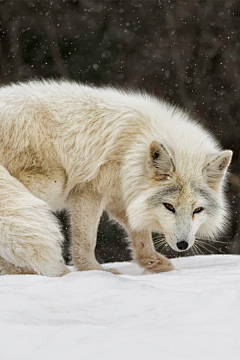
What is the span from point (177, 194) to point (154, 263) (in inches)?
29.2

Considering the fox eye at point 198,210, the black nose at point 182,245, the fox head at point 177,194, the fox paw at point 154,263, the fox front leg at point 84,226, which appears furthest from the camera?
the fox paw at point 154,263

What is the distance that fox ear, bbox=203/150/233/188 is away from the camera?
3834 millimetres

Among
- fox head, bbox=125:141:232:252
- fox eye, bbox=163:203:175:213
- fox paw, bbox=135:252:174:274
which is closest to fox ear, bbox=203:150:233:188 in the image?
fox head, bbox=125:141:232:252

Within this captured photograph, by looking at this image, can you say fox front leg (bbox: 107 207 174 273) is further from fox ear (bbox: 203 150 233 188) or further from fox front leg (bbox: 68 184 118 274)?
fox ear (bbox: 203 150 233 188)

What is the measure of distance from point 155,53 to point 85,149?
22.2 ft

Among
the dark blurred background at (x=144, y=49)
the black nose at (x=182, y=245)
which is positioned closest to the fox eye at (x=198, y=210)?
the black nose at (x=182, y=245)

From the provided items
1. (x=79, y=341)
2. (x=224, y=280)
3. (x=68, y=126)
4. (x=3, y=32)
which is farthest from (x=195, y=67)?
(x=79, y=341)

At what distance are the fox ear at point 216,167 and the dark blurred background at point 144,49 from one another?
533 centimetres

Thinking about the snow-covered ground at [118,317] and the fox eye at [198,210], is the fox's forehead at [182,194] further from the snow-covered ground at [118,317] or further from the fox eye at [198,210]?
the snow-covered ground at [118,317]

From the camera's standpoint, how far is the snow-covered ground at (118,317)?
169 cm

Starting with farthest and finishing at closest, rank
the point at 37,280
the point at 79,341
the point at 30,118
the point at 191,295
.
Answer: the point at 30,118, the point at 37,280, the point at 191,295, the point at 79,341

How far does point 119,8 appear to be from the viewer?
1038cm

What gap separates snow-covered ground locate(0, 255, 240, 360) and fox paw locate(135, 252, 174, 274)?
1.25m

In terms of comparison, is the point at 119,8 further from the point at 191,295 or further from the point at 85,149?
the point at 191,295
